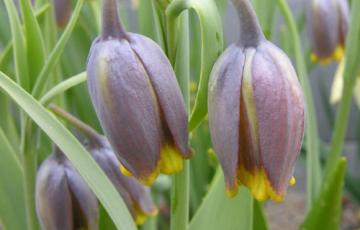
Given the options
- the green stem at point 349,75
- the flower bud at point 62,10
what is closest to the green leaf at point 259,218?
the green stem at point 349,75

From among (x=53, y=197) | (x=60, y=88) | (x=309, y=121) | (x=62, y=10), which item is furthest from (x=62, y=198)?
(x=62, y=10)

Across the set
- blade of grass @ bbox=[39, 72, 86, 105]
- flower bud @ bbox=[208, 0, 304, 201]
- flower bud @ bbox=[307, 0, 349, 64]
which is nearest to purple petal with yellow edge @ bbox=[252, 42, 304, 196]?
flower bud @ bbox=[208, 0, 304, 201]

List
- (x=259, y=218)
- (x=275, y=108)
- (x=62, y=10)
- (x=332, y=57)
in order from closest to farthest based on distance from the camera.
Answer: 1. (x=275, y=108)
2. (x=259, y=218)
3. (x=62, y=10)
4. (x=332, y=57)

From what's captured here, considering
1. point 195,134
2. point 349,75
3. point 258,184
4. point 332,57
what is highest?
point 258,184

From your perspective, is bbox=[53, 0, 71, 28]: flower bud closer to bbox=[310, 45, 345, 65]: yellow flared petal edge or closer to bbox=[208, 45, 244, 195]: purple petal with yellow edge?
bbox=[310, 45, 345, 65]: yellow flared petal edge

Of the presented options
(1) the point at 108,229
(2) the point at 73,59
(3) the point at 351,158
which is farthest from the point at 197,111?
(3) the point at 351,158

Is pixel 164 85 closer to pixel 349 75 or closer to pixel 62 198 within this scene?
pixel 62 198

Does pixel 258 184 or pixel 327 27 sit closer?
pixel 258 184

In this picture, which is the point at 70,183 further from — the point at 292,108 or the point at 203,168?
the point at 203,168
